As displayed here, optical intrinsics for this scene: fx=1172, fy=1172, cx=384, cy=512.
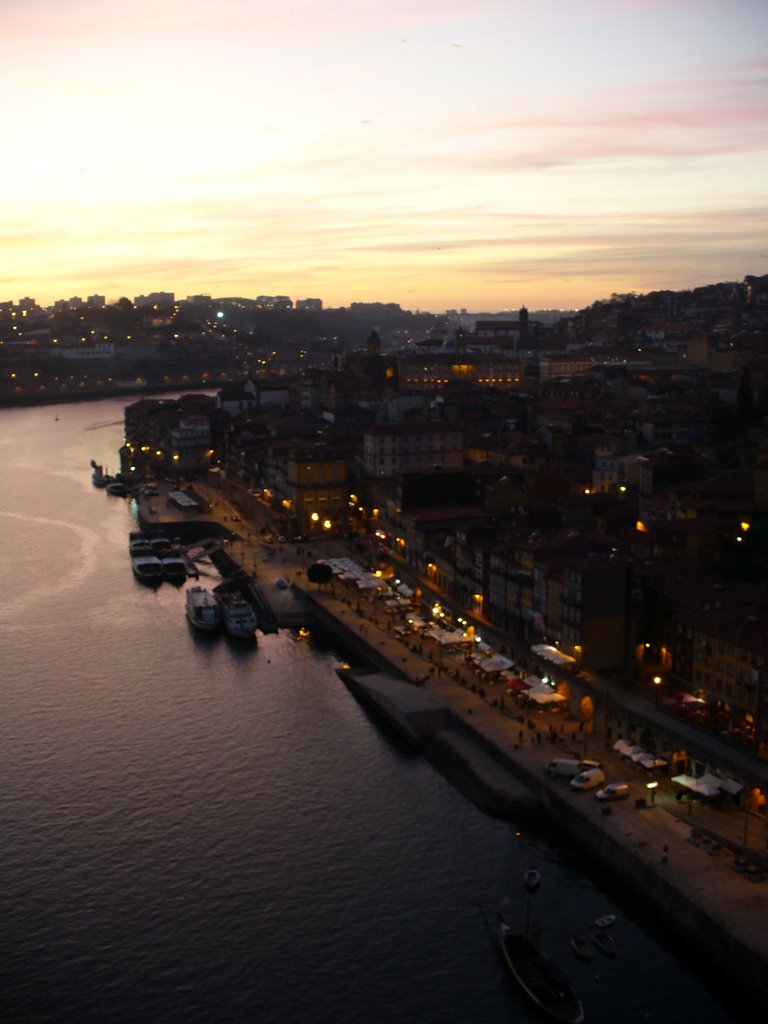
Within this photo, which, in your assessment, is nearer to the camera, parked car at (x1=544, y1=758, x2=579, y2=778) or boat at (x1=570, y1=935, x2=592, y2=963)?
boat at (x1=570, y1=935, x2=592, y2=963)

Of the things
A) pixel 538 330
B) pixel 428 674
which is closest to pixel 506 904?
pixel 428 674

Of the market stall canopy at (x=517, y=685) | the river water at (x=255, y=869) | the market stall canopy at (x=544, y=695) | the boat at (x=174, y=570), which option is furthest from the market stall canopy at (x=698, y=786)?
the boat at (x=174, y=570)

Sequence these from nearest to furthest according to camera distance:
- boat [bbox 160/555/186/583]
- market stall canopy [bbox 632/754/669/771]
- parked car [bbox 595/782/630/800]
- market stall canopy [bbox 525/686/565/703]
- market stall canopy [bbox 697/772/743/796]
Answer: market stall canopy [bbox 697/772/743/796] < parked car [bbox 595/782/630/800] < market stall canopy [bbox 632/754/669/771] < market stall canopy [bbox 525/686/565/703] < boat [bbox 160/555/186/583]

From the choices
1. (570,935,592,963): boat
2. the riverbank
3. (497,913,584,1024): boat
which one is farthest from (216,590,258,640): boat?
(570,935,592,963): boat

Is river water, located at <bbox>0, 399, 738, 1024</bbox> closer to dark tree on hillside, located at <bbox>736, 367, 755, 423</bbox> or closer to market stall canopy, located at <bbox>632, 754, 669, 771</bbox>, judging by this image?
market stall canopy, located at <bbox>632, 754, 669, 771</bbox>

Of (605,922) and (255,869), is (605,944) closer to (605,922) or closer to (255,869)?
(605,922)

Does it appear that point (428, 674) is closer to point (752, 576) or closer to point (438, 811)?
point (438, 811)

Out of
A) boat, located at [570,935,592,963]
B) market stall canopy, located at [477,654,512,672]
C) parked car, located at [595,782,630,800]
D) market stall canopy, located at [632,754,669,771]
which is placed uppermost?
market stall canopy, located at [477,654,512,672]
